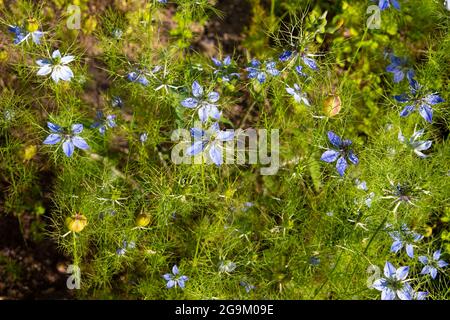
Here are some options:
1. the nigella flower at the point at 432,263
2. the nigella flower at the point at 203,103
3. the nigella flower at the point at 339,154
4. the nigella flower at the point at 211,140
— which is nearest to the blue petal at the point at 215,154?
the nigella flower at the point at 211,140

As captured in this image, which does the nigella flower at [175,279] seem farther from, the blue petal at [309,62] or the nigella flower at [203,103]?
the blue petal at [309,62]

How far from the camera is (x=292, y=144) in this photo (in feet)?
8.23

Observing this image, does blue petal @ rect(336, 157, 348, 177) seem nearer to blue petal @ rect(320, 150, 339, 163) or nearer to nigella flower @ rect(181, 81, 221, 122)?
blue petal @ rect(320, 150, 339, 163)

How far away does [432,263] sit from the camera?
7.16 ft

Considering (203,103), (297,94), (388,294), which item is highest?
(297,94)

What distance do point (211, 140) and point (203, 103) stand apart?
0.15 m

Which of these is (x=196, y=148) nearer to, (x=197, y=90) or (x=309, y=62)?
(x=197, y=90)

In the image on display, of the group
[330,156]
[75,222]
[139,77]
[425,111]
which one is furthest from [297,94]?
[75,222]

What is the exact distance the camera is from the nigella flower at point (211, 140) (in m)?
1.82

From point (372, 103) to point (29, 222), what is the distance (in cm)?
191

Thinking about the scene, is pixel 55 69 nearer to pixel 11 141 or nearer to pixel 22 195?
pixel 11 141

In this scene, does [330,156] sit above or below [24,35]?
below

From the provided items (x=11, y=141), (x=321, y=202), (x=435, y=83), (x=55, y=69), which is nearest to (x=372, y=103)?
(x=435, y=83)

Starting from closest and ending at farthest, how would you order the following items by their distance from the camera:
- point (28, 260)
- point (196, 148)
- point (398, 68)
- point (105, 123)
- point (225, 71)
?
point (196, 148) → point (225, 71) → point (105, 123) → point (398, 68) → point (28, 260)
